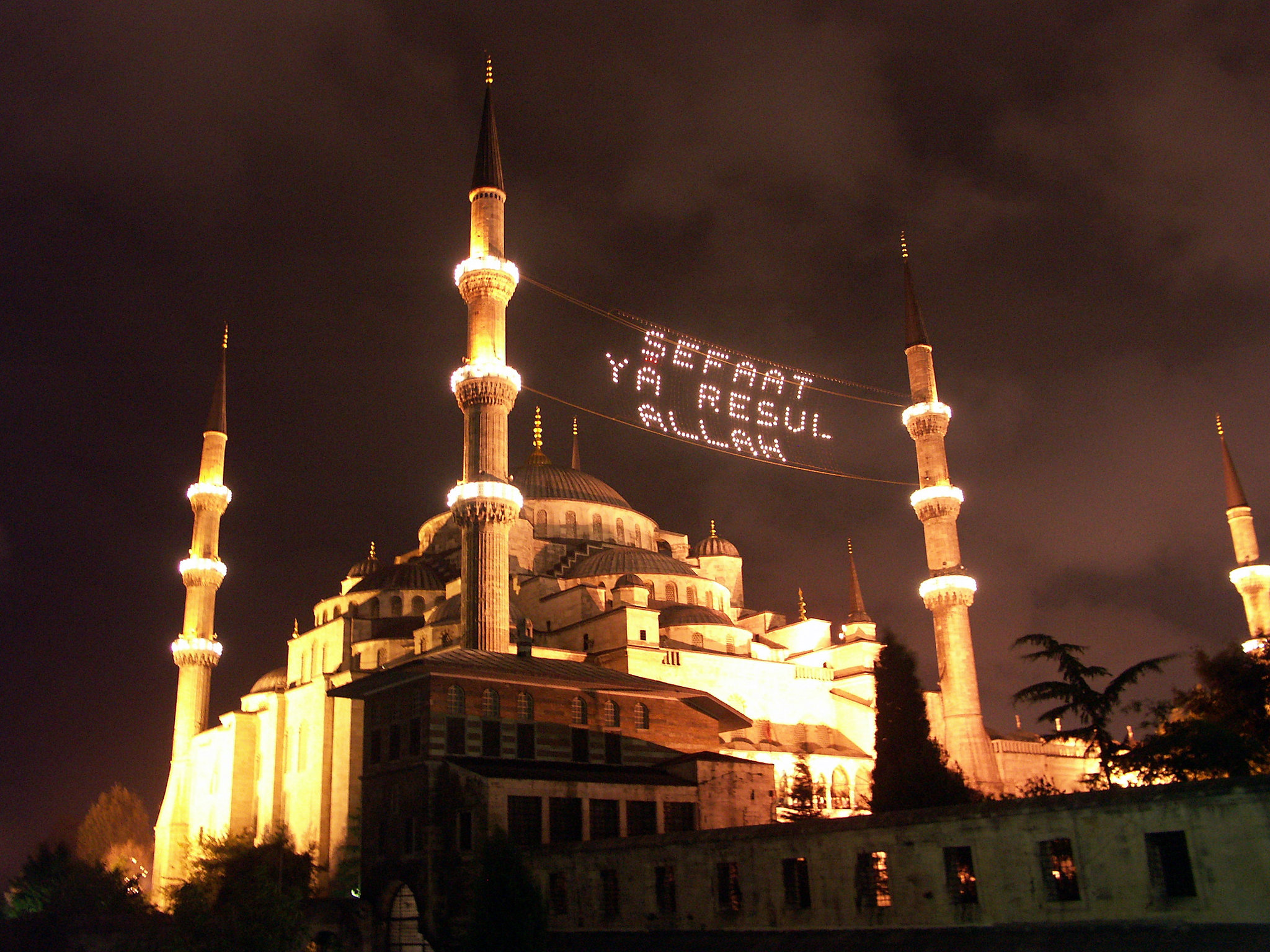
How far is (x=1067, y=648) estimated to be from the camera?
21656 mm

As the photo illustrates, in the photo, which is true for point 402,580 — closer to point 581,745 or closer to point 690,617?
point 690,617

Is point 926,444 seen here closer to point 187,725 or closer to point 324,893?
point 324,893

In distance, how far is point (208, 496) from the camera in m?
45.5

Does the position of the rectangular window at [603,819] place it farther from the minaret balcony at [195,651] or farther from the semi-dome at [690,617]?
the minaret balcony at [195,651]

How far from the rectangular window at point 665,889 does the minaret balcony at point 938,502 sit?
72.5 ft

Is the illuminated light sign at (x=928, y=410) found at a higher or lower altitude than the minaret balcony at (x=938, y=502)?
higher

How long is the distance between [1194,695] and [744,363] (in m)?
14.3

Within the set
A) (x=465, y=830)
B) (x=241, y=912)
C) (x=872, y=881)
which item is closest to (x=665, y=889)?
(x=872, y=881)

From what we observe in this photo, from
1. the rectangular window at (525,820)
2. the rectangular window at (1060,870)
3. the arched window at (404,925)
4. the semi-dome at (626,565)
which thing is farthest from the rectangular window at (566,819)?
the semi-dome at (626,565)

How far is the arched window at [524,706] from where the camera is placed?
24.9 metres

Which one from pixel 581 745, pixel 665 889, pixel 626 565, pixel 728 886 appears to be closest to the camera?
pixel 728 886

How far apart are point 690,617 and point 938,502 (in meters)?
9.10

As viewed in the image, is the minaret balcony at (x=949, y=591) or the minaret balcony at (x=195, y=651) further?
the minaret balcony at (x=195, y=651)

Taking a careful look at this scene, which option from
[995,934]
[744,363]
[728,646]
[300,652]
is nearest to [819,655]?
[728,646]
